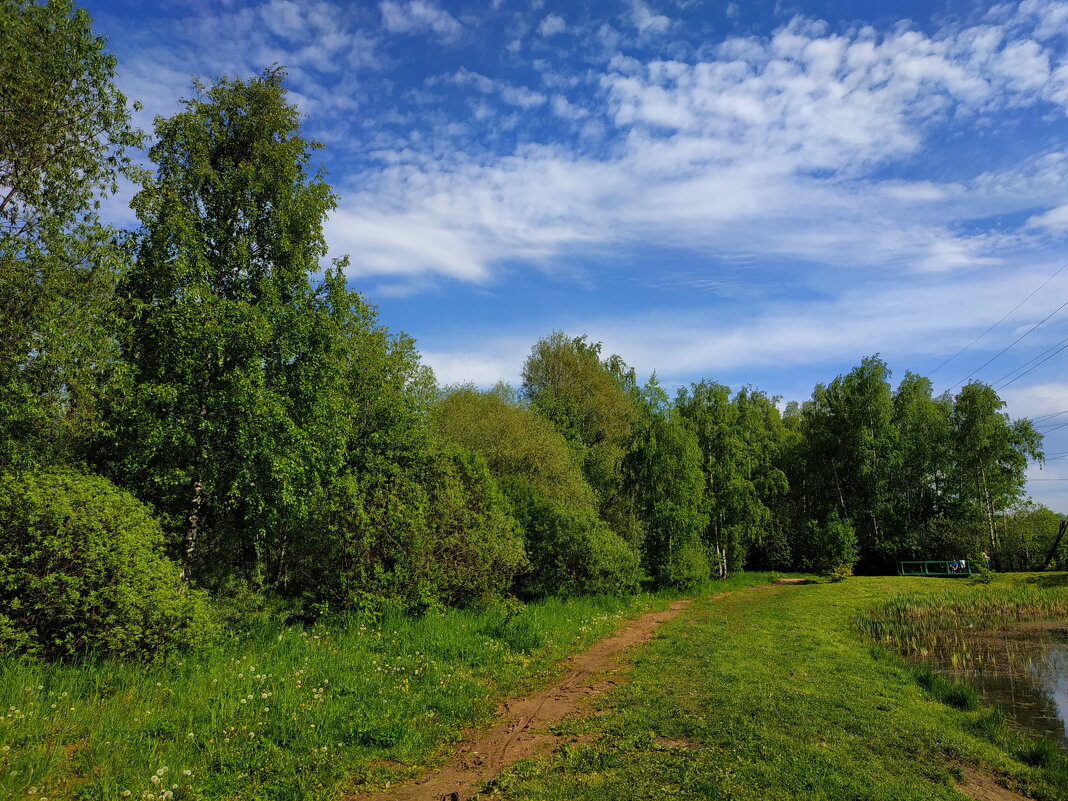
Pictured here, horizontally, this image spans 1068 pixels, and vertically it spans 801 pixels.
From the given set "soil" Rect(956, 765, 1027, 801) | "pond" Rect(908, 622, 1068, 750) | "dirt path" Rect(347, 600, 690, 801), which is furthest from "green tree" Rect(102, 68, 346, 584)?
"pond" Rect(908, 622, 1068, 750)

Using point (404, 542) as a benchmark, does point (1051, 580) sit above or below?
below

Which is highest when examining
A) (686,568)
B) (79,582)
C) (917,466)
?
(917,466)

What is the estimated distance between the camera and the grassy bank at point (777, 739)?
602 cm

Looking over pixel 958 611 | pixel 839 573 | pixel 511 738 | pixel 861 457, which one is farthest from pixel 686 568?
pixel 861 457

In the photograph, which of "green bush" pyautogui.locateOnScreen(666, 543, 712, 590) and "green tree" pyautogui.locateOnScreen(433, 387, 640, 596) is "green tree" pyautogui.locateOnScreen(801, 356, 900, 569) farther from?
"green tree" pyautogui.locateOnScreen(433, 387, 640, 596)

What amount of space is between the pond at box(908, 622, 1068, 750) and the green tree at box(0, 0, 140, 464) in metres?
18.1

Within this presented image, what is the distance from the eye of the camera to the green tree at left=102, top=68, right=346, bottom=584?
13.5m

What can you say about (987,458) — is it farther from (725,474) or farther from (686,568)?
(686,568)

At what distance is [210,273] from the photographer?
48.6 ft

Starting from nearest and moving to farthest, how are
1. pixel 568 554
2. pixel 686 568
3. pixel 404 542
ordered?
1. pixel 404 542
2. pixel 568 554
3. pixel 686 568

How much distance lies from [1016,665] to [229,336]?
2135cm

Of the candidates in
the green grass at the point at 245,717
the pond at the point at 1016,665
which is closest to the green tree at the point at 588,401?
the pond at the point at 1016,665

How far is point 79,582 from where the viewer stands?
8031mm

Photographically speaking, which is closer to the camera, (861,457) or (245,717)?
(245,717)
